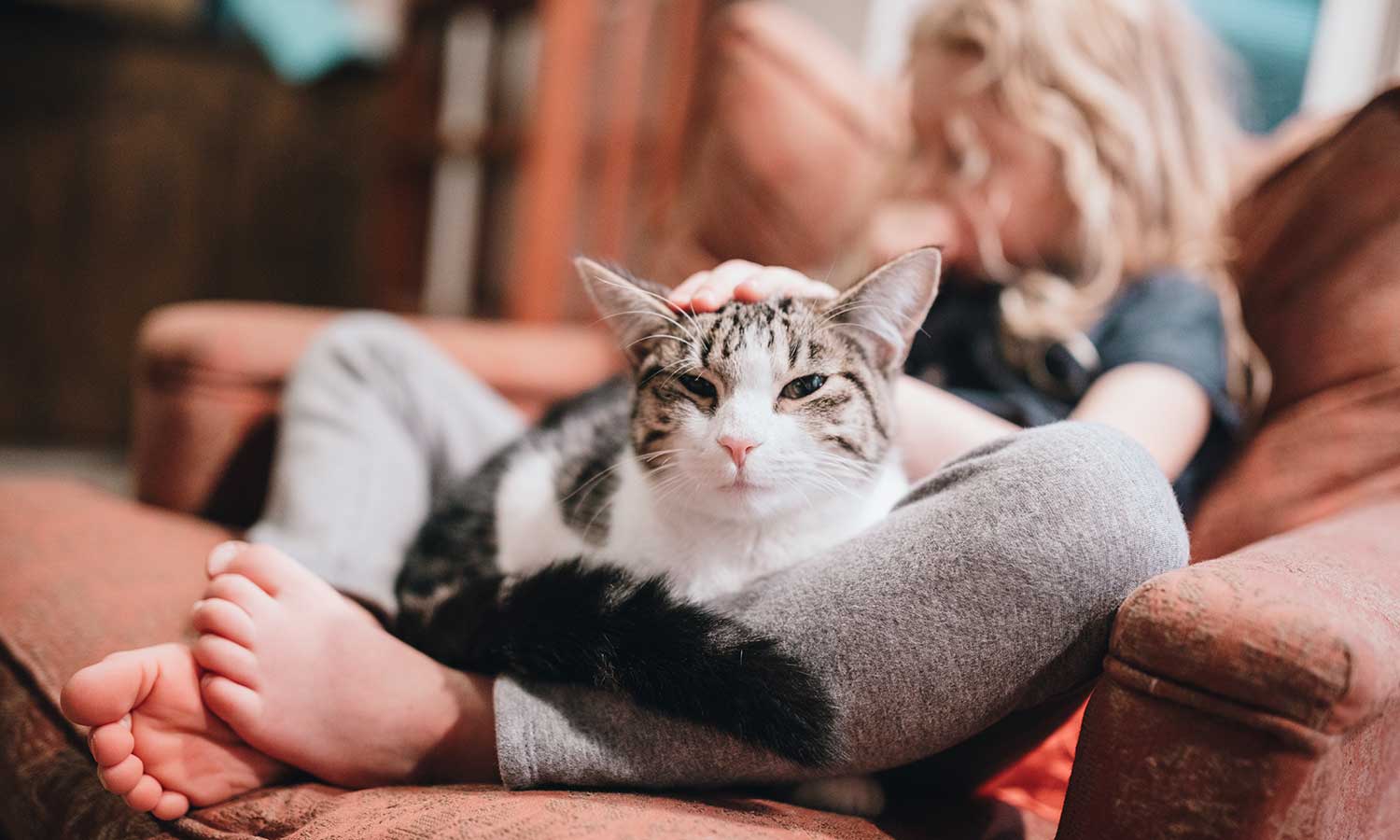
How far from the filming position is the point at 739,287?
85 centimetres

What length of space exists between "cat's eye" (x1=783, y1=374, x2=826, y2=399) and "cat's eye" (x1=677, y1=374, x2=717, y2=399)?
0.06 metres

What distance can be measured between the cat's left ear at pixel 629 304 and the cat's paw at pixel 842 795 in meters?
0.39

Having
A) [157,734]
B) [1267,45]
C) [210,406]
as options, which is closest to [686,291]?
[157,734]

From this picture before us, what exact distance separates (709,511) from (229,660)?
0.39 metres

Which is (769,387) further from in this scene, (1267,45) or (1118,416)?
(1267,45)

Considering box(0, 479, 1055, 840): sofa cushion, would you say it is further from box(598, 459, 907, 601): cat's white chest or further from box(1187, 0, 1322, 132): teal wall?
box(1187, 0, 1322, 132): teal wall

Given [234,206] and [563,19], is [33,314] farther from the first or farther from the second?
[563,19]

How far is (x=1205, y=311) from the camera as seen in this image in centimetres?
111

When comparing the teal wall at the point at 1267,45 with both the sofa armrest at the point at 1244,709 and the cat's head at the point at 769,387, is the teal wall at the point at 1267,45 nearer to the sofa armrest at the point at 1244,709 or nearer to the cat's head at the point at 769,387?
A: the cat's head at the point at 769,387

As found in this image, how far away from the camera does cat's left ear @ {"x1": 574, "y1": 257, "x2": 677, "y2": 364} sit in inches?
32.6

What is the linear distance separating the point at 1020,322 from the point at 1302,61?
45.9 inches

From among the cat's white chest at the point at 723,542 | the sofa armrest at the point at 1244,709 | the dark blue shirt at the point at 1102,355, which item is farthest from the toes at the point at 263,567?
the dark blue shirt at the point at 1102,355

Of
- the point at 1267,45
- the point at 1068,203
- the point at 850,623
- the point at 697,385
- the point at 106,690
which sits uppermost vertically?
the point at 1267,45

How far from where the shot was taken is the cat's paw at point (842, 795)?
2.39ft
